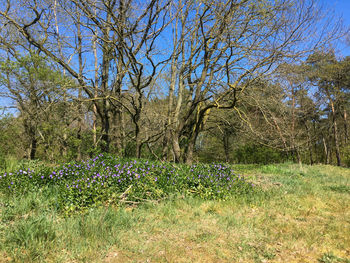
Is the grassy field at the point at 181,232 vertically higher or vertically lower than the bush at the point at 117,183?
lower

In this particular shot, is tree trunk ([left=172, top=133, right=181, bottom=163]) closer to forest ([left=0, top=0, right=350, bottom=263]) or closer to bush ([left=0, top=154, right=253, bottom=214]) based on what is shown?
forest ([left=0, top=0, right=350, bottom=263])

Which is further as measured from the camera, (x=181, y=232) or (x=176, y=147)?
(x=176, y=147)

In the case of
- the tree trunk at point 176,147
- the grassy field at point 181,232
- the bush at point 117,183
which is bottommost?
the grassy field at point 181,232

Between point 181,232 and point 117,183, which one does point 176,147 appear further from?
point 181,232

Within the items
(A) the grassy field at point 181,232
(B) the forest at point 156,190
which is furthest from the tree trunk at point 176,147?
(A) the grassy field at point 181,232

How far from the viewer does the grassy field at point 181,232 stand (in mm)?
2387

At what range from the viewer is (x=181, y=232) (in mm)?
2982

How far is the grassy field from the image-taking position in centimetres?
239

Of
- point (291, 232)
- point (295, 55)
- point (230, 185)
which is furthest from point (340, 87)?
point (291, 232)

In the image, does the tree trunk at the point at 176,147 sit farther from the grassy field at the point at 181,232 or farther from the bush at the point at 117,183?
the grassy field at the point at 181,232

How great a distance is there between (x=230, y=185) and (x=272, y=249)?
2201mm

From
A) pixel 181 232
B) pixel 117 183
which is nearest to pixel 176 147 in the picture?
pixel 117 183

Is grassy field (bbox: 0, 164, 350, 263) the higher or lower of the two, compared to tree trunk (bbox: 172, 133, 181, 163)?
lower

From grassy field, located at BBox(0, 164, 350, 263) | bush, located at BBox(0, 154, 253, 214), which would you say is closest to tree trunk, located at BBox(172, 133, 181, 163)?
bush, located at BBox(0, 154, 253, 214)
